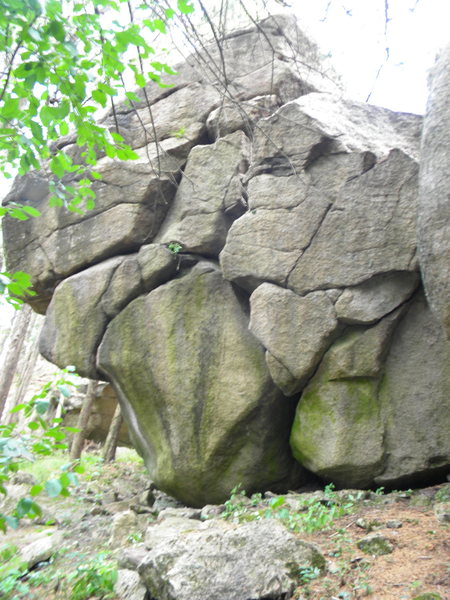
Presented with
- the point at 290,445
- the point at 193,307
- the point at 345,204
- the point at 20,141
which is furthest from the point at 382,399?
the point at 20,141

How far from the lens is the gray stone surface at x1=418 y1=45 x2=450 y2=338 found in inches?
188

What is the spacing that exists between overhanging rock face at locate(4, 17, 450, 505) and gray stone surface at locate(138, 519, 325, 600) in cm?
229

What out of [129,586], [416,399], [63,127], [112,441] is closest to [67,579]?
[129,586]

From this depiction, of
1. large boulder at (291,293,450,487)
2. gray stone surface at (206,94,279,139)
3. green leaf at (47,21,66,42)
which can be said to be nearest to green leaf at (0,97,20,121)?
green leaf at (47,21,66,42)

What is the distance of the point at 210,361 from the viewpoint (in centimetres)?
751

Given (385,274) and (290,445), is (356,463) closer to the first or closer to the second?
(290,445)

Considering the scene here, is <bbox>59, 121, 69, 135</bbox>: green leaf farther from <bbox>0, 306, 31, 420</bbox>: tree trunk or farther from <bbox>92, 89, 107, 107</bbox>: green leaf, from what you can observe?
<bbox>0, 306, 31, 420</bbox>: tree trunk

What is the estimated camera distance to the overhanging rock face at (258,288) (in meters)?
6.32

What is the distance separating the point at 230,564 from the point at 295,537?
26.3 inches

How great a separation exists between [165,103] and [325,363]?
5639 mm

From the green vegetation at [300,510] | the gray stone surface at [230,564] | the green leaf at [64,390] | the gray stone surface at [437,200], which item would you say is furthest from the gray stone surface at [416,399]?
the green leaf at [64,390]

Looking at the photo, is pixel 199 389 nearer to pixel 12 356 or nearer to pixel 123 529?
pixel 123 529

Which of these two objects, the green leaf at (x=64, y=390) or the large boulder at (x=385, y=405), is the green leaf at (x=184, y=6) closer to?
the green leaf at (x=64, y=390)

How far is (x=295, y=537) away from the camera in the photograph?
14.4ft
